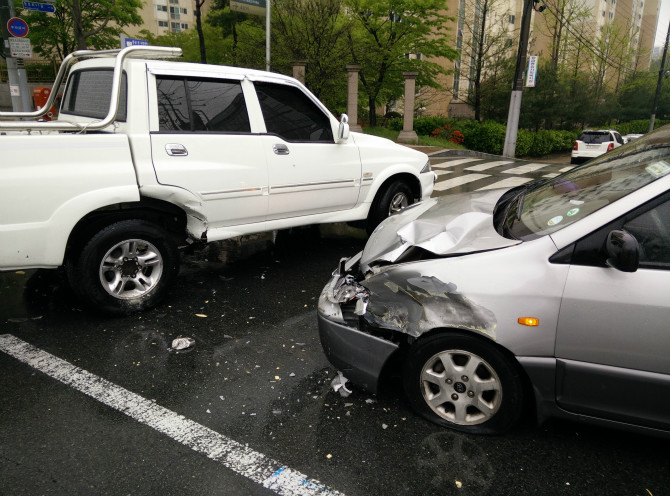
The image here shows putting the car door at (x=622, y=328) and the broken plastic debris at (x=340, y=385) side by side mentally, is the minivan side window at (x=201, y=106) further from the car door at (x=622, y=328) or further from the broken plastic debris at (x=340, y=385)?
the car door at (x=622, y=328)

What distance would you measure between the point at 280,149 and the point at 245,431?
3.04 meters

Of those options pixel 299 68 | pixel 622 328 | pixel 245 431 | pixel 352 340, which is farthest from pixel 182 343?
pixel 299 68

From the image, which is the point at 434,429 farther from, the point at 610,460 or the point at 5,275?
the point at 5,275

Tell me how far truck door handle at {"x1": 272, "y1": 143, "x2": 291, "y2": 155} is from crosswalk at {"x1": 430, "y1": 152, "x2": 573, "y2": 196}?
5.95m

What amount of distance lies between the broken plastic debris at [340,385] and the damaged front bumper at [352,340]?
0.84 feet

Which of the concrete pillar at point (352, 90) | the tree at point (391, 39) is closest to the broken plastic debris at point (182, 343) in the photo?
the concrete pillar at point (352, 90)

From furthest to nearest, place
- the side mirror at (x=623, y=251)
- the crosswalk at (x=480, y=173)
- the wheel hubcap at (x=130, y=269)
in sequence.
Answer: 1. the crosswalk at (x=480, y=173)
2. the wheel hubcap at (x=130, y=269)
3. the side mirror at (x=623, y=251)

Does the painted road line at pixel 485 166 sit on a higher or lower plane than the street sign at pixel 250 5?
lower

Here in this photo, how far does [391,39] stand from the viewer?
953 inches

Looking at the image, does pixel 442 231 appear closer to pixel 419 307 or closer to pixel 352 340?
pixel 419 307

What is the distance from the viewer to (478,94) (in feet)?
92.6

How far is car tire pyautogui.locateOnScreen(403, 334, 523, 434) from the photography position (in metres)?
2.77

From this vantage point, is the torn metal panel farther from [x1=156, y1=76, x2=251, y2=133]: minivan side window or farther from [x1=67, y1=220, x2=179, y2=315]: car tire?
[x1=156, y1=76, x2=251, y2=133]: minivan side window

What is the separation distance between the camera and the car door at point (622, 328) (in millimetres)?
2439
